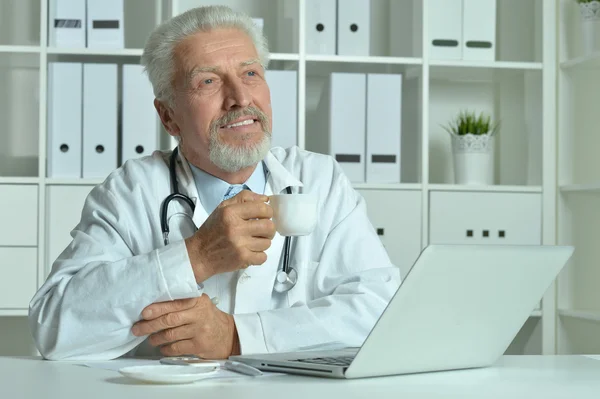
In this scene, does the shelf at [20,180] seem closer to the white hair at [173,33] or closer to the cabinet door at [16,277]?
the cabinet door at [16,277]

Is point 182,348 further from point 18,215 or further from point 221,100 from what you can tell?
point 18,215

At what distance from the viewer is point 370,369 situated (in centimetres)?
114

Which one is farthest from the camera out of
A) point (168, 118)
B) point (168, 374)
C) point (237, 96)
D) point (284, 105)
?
point (284, 105)

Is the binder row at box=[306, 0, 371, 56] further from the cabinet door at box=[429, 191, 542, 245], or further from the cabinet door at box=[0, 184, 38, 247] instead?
the cabinet door at box=[0, 184, 38, 247]

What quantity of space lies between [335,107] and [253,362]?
1.93 meters

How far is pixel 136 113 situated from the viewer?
300cm

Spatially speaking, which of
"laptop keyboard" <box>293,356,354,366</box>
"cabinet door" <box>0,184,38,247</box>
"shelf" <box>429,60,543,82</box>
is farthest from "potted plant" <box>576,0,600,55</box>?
"laptop keyboard" <box>293,356,354,366</box>

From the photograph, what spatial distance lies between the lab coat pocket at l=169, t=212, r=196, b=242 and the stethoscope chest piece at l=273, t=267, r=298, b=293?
19 cm

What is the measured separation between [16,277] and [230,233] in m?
1.71

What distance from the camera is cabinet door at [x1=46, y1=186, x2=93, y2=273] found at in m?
2.99

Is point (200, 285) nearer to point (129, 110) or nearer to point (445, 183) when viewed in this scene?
point (129, 110)

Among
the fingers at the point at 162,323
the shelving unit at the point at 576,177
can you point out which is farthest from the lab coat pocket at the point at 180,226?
the shelving unit at the point at 576,177

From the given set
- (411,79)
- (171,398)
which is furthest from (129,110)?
(171,398)

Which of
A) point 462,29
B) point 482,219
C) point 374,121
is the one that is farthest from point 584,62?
point 374,121
